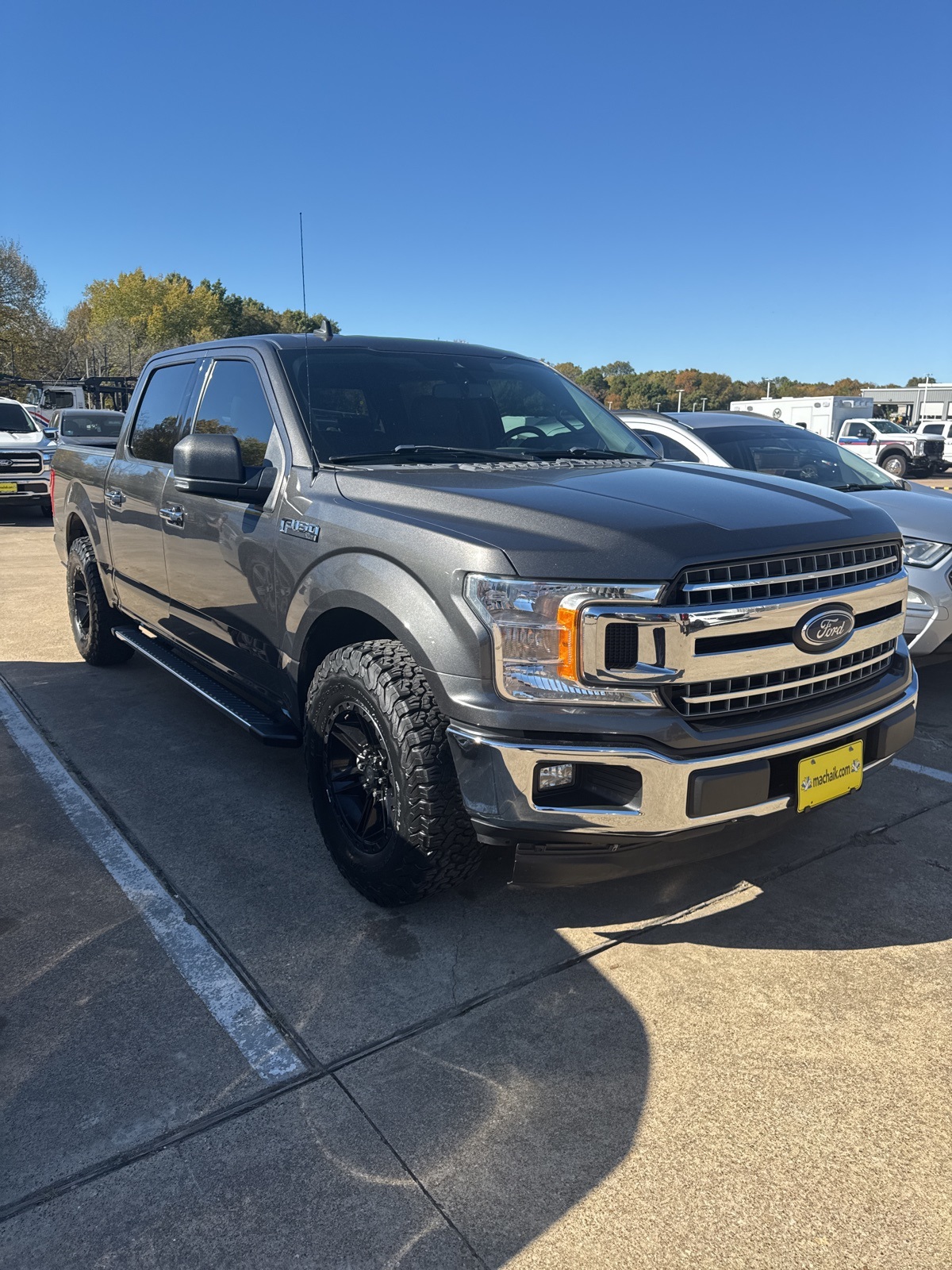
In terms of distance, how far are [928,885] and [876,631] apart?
40.6 inches

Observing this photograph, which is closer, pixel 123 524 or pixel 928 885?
pixel 928 885

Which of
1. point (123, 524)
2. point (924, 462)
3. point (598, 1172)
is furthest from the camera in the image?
point (924, 462)

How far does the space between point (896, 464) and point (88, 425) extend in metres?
22.2

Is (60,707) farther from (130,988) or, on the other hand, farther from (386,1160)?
(386,1160)

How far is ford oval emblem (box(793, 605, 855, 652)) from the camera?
2.63 m

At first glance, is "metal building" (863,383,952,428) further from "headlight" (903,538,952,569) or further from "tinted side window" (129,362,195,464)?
"tinted side window" (129,362,195,464)

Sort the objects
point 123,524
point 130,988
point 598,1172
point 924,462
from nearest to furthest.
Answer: point 598,1172
point 130,988
point 123,524
point 924,462

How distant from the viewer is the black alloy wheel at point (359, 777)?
2.91 meters

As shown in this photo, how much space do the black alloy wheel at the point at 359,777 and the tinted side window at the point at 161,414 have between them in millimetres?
2098

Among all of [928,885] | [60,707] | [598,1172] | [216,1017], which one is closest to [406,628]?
[216,1017]

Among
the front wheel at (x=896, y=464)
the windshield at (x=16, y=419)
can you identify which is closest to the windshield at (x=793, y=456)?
the windshield at (x=16, y=419)

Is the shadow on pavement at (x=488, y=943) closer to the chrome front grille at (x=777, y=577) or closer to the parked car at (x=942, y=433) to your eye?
the chrome front grille at (x=777, y=577)

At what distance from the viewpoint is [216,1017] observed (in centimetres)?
254

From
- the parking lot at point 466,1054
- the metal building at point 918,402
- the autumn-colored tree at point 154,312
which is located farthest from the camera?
the autumn-colored tree at point 154,312
